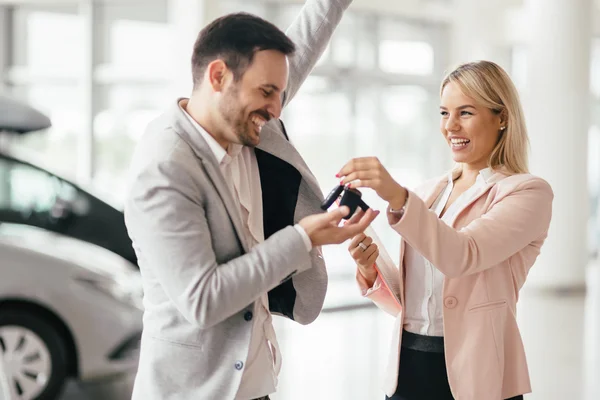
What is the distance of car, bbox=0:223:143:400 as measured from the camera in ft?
13.3

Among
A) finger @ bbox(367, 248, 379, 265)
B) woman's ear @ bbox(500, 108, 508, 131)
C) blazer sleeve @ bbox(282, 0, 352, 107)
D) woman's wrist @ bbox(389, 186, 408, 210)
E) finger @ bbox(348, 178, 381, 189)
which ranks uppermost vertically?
blazer sleeve @ bbox(282, 0, 352, 107)

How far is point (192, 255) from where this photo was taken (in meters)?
1.48

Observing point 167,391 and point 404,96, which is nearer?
point 167,391

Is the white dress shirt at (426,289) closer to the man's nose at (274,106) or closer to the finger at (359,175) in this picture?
the finger at (359,175)

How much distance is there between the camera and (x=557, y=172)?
8.59 meters

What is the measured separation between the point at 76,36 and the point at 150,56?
34.7 inches

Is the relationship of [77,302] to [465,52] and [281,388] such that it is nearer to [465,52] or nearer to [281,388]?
[281,388]

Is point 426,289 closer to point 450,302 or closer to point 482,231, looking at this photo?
point 450,302

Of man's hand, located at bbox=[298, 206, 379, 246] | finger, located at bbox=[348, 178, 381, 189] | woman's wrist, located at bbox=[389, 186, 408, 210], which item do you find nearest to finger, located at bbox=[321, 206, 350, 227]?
man's hand, located at bbox=[298, 206, 379, 246]

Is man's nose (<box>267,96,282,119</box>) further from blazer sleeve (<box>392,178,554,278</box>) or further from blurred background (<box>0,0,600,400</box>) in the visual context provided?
blurred background (<box>0,0,600,400</box>)

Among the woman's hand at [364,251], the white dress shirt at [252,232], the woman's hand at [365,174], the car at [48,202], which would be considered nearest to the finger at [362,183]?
the woman's hand at [365,174]

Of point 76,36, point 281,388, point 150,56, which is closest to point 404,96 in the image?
point 150,56

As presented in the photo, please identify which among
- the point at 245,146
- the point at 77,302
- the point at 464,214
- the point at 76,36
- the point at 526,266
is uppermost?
the point at 76,36

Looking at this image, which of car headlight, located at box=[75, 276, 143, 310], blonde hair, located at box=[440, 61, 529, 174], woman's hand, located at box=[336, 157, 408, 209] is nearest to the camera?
woman's hand, located at box=[336, 157, 408, 209]
